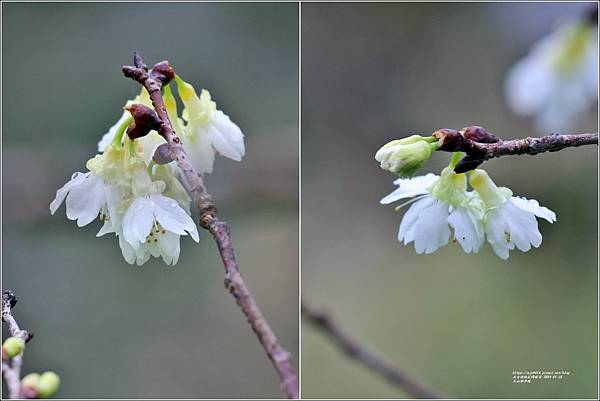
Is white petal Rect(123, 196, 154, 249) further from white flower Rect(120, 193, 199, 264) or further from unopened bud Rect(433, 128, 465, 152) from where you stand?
unopened bud Rect(433, 128, 465, 152)

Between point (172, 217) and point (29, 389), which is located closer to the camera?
point (29, 389)

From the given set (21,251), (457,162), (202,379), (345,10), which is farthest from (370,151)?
(457,162)

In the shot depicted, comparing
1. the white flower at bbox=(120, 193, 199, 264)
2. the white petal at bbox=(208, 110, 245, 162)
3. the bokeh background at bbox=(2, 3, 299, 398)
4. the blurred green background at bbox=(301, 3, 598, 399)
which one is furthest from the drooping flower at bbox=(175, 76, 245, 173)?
the blurred green background at bbox=(301, 3, 598, 399)

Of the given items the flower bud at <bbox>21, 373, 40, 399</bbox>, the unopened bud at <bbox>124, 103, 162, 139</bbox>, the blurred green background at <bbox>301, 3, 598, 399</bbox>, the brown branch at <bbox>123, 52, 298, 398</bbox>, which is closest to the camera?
the brown branch at <bbox>123, 52, 298, 398</bbox>

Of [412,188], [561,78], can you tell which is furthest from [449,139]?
[561,78]

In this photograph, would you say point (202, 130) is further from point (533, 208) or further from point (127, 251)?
point (533, 208)

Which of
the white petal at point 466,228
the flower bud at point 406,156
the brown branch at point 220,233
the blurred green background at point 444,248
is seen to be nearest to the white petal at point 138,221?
the brown branch at point 220,233

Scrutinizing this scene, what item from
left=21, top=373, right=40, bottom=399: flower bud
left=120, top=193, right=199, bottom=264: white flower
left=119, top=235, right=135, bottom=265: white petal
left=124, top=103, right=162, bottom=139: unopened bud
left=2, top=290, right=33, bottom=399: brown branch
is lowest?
left=21, top=373, right=40, bottom=399: flower bud
